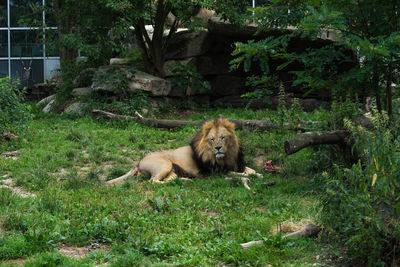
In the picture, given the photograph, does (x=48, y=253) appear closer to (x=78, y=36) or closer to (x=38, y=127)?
(x=38, y=127)

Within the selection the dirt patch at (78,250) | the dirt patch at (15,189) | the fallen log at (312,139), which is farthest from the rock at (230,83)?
the dirt patch at (78,250)

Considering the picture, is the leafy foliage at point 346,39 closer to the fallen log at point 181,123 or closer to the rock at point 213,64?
the fallen log at point 181,123

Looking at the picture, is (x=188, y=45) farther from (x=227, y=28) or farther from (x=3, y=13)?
(x=3, y=13)

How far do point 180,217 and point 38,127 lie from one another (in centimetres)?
808

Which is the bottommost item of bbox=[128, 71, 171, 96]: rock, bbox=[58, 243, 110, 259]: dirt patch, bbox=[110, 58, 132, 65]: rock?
bbox=[58, 243, 110, 259]: dirt patch

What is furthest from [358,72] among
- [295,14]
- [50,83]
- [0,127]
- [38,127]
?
[50,83]

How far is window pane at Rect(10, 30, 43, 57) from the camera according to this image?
867 inches

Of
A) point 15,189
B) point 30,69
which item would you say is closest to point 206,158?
point 15,189

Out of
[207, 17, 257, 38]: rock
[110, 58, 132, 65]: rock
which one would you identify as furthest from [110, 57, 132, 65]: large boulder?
[207, 17, 257, 38]: rock

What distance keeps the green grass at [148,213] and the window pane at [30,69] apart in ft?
39.2

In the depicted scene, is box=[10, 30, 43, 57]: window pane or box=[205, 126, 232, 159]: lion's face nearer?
box=[205, 126, 232, 159]: lion's face

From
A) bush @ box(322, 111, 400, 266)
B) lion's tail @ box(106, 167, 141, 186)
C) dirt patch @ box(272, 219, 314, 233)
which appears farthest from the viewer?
lion's tail @ box(106, 167, 141, 186)

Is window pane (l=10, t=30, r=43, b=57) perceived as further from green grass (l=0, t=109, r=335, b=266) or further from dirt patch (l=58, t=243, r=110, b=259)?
dirt patch (l=58, t=243, r=110, b=259)

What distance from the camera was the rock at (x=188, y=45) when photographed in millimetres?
16516
